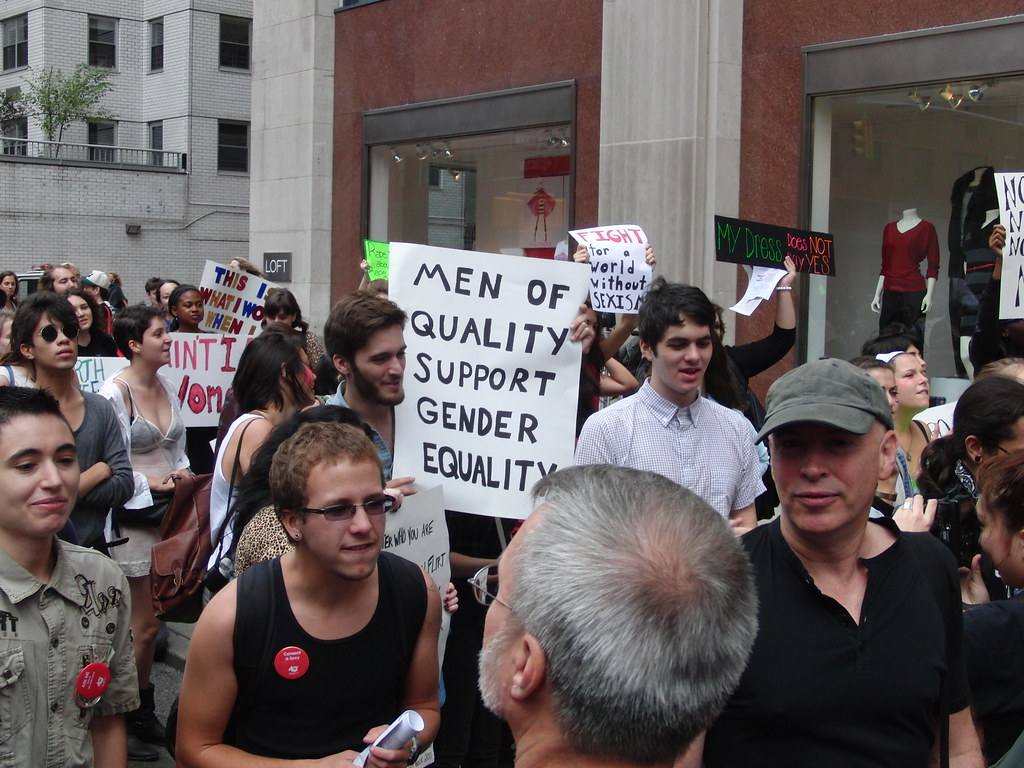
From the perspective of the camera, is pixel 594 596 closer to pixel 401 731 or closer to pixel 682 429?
pixel 401 731

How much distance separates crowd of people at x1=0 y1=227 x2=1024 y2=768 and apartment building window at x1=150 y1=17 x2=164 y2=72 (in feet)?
125

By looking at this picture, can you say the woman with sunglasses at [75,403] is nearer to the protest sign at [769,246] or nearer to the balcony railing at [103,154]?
the protest sign at [769,246]

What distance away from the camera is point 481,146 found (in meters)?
14.2

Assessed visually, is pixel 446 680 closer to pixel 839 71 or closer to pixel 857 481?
pixel 857 481

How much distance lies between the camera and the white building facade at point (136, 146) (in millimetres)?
34000

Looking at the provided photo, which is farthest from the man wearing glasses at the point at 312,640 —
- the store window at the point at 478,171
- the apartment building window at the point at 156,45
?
the apartment building window at the point at 156,45

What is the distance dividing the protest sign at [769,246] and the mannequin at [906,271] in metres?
3.56

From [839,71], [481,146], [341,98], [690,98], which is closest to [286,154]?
[341,98]

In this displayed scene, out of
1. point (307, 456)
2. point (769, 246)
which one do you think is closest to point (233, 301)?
point (769, 246)

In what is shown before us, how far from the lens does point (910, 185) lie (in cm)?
1102

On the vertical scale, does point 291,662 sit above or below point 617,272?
below

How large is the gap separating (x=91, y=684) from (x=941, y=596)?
2.09 meters

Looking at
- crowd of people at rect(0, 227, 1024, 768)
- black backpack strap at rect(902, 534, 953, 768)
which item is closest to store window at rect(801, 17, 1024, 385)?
crowd of people at rect(0, 227, 1024, 768)

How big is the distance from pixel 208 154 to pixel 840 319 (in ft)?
99.6
